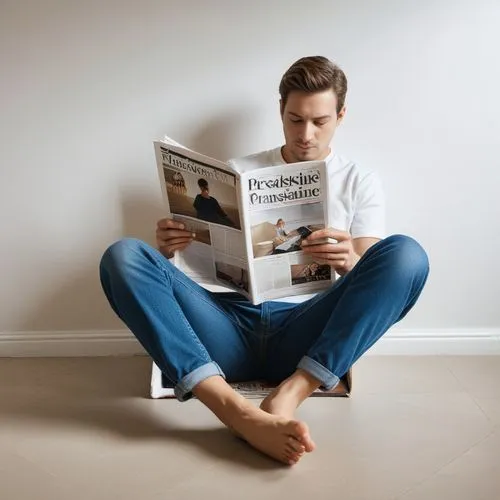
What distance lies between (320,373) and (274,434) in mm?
168

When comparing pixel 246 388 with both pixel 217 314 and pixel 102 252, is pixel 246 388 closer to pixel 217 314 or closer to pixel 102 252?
pixel 217 314

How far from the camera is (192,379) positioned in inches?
51.6

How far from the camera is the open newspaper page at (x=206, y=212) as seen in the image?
1.32 metres

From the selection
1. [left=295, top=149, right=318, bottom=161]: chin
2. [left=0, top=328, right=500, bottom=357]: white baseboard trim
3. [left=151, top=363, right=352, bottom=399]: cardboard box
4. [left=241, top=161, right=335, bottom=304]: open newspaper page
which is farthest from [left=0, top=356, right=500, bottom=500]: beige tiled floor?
[left=295, top=149, right=318, bottom=161]: chin

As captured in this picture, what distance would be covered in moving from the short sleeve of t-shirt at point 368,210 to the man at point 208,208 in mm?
405

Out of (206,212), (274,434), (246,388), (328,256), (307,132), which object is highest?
(307,132)

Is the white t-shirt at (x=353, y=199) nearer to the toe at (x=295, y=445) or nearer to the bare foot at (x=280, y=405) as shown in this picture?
the bare foot at (x=280, y=405)

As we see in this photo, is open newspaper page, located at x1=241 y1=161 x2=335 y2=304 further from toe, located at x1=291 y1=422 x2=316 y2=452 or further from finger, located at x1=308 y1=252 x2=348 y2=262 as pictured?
toe, located at x1=291 y1=422 x2=316 y2=452

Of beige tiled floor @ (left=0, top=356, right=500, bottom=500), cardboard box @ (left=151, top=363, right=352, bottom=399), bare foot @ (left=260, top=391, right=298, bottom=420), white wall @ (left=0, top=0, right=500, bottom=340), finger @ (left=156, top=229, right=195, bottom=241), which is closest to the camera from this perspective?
beige tiled floor @ (left=0, top=356, right=500, bottom=500)

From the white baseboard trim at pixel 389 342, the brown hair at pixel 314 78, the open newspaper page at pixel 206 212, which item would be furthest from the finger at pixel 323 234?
the white baseboard trim at pixel 389 342

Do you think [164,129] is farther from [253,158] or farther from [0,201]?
[0,201]

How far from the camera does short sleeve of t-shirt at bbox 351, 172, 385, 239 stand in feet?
5.24

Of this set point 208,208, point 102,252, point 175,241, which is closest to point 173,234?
A: point 175,241

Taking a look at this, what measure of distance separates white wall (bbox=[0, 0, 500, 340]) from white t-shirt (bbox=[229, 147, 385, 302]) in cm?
15
